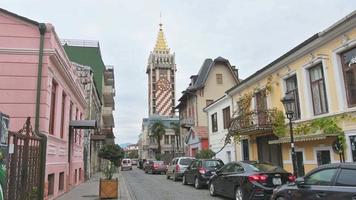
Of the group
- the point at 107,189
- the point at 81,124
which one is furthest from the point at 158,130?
the point at 107,189

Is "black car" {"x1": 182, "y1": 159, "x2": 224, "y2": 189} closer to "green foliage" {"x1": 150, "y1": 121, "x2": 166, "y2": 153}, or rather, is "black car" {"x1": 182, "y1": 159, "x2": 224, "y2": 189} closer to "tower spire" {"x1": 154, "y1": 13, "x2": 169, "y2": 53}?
"green foliage" {"x1": 150, "y1": 121, "x2": 166, "y2": 153}

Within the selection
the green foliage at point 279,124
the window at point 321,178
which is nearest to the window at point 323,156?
the green foliage at point 279,124

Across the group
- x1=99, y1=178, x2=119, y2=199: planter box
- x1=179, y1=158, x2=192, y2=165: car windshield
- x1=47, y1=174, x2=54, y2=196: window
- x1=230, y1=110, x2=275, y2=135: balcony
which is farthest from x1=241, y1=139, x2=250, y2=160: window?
x1=47, y1=174, x2=54, y2=196: window

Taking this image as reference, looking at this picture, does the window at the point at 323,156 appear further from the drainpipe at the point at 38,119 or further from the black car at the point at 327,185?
the drainpipe at the point at 38,119

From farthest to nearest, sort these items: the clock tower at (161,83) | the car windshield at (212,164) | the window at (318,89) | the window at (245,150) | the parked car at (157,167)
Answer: the clock tower at (161,83), the parked car at (157,167), the window at (245,150), the car windshield at (212,164), the window at (318,89)

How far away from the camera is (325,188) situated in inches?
297

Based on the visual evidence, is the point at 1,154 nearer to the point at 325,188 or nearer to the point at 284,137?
the point at 325,188

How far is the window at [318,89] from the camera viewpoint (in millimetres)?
14789

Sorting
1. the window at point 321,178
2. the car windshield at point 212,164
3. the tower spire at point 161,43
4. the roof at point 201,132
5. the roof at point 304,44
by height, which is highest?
the tower spire at point 161,43

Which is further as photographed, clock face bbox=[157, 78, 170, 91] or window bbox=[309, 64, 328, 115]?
clock face bbox=[157, 78, 170, 91]

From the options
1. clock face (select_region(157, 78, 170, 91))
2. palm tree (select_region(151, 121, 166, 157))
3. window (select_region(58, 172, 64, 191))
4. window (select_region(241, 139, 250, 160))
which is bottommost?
window (select_region(58, 172, 64, 191))

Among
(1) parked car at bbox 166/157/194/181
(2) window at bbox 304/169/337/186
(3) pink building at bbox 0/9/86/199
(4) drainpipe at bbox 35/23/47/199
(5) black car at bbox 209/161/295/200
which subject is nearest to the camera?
(2) window at bbox 304/169/337/186

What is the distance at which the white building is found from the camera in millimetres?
25172

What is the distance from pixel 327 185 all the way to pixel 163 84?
317 feet
